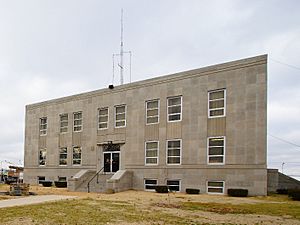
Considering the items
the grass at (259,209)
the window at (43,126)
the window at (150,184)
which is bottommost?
the window at (150,184)

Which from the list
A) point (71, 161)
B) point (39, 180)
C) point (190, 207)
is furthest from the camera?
point (39, 180)

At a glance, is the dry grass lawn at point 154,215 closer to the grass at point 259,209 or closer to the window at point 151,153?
the grass at point 259,209

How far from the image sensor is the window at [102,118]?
116 ft

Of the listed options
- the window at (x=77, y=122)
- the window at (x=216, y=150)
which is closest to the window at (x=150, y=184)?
the window at (x=216, y=150)

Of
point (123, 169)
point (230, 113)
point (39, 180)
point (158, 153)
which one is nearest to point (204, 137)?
point (230, 113)

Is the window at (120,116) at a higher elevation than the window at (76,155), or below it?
higher

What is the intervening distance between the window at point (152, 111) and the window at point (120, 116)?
9.71ft

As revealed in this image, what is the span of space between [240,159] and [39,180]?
25.5 m

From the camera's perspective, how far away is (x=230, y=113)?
1049 inches

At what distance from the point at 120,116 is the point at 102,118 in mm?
2539

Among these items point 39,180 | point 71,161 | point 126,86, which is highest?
point 126,86

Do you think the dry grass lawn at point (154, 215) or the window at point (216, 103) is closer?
the dry grass lawn at point (154, 215)

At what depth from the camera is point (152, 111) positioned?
31547mm

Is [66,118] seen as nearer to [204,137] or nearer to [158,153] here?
[158,153]
